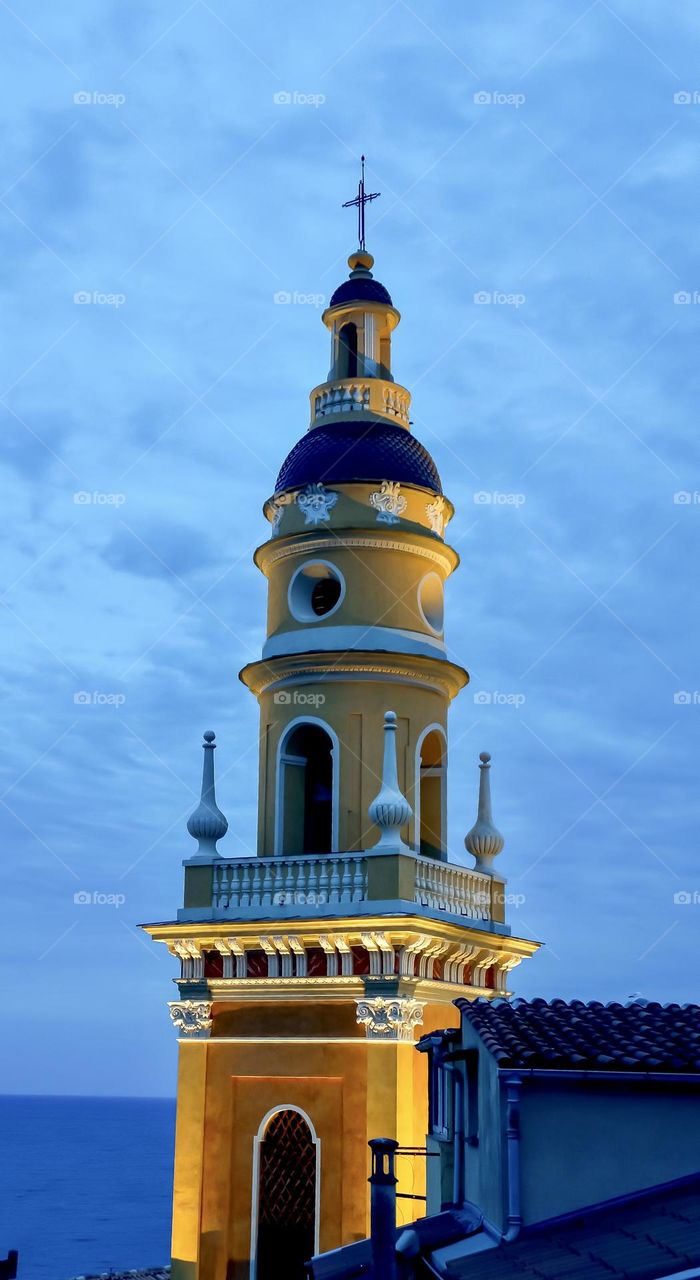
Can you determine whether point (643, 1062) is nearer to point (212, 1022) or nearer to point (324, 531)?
point (212, 1022)

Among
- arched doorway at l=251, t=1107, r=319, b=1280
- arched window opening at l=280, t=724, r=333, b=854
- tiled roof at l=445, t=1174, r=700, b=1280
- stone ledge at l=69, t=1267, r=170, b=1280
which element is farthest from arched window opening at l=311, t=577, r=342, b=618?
tiled roof at l=445, t=1174, r=700, b=1280

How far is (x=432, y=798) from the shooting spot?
2261cm

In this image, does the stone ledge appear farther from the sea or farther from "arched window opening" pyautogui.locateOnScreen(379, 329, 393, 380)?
the sea

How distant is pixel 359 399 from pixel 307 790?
6.61 meters

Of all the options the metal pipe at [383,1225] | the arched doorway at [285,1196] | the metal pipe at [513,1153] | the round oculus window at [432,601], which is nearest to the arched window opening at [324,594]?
the round oculus window at [432,601]

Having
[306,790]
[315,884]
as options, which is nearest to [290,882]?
[315,884]

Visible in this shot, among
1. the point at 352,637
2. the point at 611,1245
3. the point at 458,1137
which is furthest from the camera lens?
the point at 352,637

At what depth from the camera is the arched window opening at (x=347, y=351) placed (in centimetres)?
2392

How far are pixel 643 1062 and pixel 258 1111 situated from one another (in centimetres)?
987

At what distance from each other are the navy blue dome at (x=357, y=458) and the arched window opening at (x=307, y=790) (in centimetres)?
405

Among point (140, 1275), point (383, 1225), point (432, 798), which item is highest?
point (432, 798)

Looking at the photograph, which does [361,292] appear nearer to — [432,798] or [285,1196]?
[432,798]

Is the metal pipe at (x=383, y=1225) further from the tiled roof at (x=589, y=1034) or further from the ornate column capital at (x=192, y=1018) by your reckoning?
the ornate column capital at (x=192, y=1018)

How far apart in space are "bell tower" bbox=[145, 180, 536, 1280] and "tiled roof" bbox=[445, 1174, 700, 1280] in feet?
19.6
